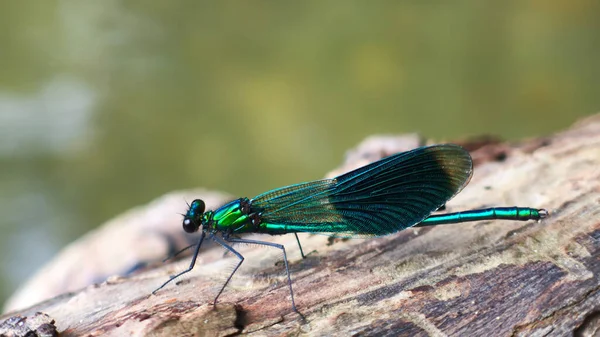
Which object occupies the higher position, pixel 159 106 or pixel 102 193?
pixel 159 106

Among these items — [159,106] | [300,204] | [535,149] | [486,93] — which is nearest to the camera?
[300,204]

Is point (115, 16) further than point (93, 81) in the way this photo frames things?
Yes

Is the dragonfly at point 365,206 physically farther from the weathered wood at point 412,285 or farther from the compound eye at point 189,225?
the weathered wood at point 412,285

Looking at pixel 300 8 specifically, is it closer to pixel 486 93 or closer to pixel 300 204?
pixel 486 93

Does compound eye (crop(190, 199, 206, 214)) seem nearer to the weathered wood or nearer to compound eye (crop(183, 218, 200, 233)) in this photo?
compound eye (crop(183, 218, 200, 233))

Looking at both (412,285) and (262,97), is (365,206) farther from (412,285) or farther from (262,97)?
(262,97)

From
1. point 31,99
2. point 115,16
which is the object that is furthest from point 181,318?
point 115,16

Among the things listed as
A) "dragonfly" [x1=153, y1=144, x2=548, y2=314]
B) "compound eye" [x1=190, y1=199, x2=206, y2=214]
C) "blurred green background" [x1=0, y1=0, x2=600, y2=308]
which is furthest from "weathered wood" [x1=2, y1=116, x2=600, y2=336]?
"blurred green background" [x1=0, y1=0, x2=600, y2=308]
